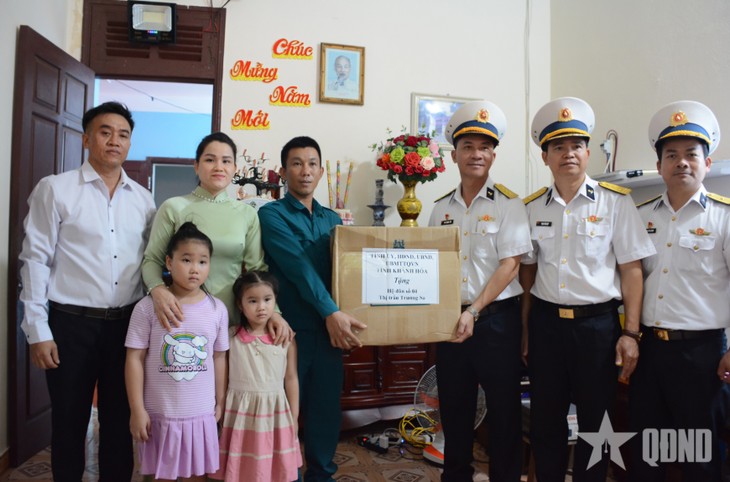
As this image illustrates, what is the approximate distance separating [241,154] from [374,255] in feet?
6.10

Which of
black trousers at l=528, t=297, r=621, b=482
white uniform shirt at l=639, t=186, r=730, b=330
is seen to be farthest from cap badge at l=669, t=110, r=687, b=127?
black trousers at l=528, t=297, r=621, b=482

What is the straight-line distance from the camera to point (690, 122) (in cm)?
170

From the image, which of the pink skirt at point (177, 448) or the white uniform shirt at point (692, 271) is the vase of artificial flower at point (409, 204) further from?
the pink skirt at point (177, 448)

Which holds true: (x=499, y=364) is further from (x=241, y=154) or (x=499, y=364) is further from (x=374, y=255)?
(x=241, y=154)

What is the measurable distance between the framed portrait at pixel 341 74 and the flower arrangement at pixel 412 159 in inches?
18.7

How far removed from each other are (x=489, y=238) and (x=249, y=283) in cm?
87

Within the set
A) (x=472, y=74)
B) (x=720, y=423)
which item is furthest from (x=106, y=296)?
(x=472, y=74)

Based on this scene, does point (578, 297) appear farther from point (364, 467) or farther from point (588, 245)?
point (364, 467)

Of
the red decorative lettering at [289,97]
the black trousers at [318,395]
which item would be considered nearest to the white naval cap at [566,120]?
the black trousers at [318,395]

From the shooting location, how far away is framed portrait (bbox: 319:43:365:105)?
3250 mm

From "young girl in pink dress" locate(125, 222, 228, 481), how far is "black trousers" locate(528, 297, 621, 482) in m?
1.12

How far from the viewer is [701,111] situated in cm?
171

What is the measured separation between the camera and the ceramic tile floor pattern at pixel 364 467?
2.33 metres

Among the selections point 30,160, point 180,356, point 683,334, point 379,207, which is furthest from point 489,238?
point 30,160
